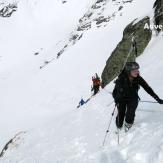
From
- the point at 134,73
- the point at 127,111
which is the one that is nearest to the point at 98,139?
the point at 127,111

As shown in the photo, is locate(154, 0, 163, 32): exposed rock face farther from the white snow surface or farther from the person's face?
the person's face

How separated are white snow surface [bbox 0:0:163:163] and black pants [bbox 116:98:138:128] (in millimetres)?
322

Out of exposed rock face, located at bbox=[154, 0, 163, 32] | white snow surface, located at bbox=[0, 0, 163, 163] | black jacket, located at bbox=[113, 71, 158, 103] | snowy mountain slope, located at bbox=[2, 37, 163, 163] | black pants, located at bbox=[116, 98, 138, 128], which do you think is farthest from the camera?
exposed rock face, located at bbox=[154, 0, 163, 32]

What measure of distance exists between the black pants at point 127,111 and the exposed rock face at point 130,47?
14.8m

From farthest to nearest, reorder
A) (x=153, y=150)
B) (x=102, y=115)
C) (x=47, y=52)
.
→ (x=47, y=52)
(x=102, y=115)
(x=153, y=150)

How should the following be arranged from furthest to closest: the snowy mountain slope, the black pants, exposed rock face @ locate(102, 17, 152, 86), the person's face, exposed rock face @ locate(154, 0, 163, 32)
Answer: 1. exposed rock face @ locate(102, 17, 152, 86)
2. exposed rock face @ locate(154, 0, 163, 32)
3. the black pants
4. the person's face
5. the snowy mountain slope

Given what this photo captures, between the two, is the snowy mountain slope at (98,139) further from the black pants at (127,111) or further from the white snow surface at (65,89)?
the black pants at (127,111)

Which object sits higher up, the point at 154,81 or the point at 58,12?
the point at 154,81

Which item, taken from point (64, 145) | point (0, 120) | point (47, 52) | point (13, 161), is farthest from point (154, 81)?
point (47, 52)

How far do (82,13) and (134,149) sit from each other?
91.6m

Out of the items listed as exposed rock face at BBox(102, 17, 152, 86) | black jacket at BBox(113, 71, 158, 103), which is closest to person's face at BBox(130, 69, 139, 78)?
black jacket at BBox(113, 71, 158, 103)

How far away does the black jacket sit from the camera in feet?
36.0

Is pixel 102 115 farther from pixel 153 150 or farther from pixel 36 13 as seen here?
pixel 36 13

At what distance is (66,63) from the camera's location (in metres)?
65.4
